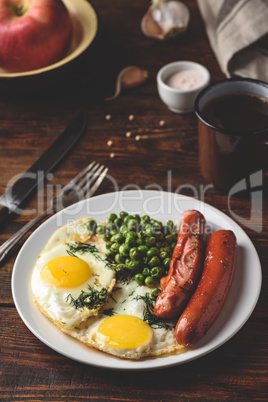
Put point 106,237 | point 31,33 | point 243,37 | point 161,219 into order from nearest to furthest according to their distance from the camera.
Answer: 1. point 106,237
2. point 161,219
3. point 31,33
4. point 243,37

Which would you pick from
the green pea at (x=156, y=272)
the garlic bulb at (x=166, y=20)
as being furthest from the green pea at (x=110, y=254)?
the garlic bulb at (x=166, y=20)

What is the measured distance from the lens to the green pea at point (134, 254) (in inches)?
77.6

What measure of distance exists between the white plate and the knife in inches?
12.2

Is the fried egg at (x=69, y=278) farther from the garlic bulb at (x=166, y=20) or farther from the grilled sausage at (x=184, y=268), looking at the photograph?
the garlic bulb at (x=166, y=20)

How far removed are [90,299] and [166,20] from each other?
2.18 metres

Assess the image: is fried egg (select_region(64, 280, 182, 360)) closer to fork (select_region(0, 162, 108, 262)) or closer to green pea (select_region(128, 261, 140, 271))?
green pea (select_region(128, 261, 140, 271))

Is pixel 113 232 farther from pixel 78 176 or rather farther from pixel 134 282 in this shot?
pixel 78 176

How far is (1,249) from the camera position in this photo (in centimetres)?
215

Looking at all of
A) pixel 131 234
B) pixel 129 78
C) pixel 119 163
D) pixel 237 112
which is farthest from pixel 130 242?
pixel 129 78

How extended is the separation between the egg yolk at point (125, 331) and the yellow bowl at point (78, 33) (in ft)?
5.24

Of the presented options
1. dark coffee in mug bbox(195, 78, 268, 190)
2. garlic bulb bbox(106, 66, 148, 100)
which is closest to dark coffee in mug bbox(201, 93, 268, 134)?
dark coffee in mug bbox(195, 78, 268, 190)

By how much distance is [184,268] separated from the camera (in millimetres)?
1812

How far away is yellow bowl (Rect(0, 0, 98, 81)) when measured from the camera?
104 inches

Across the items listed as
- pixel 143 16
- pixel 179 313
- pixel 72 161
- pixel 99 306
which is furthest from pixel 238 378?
pixel 143 16
